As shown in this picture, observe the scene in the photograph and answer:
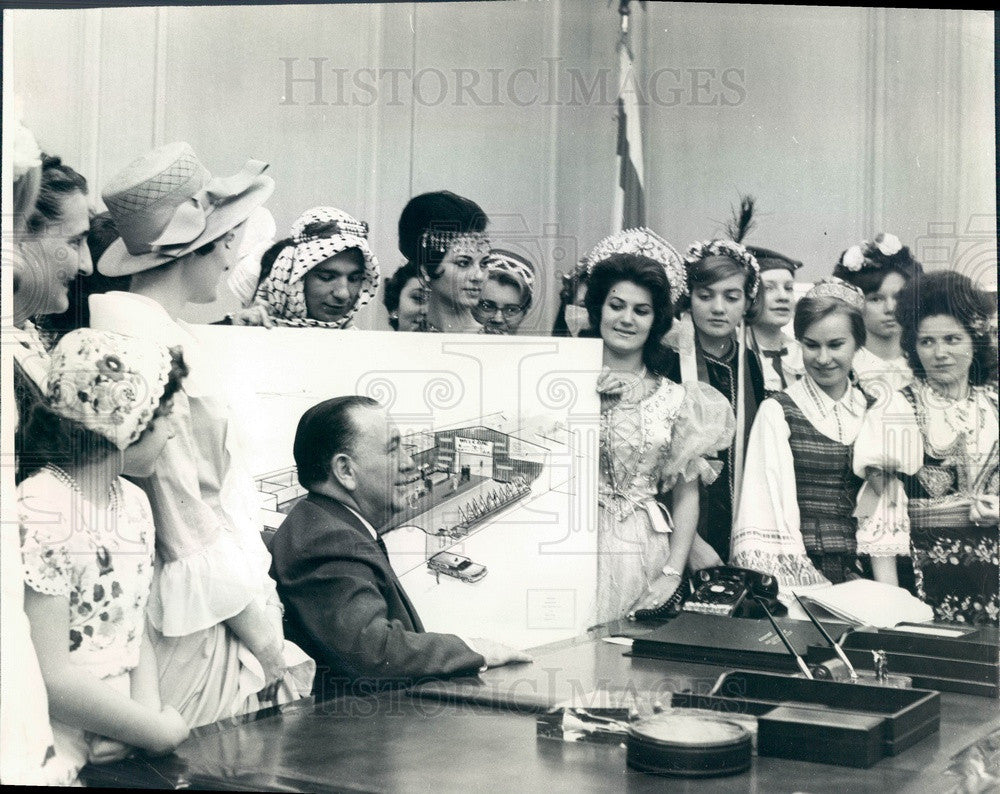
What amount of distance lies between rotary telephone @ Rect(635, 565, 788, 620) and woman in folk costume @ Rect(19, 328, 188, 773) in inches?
60.1

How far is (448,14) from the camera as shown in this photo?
3.53 metres

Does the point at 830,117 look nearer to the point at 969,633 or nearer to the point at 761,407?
the point at 761,407

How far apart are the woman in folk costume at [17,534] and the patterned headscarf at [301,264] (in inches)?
21.7

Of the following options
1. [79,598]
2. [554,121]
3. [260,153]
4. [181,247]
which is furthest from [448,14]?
[79,598]

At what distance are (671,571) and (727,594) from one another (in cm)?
18

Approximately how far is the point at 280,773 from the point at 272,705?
0.54 m

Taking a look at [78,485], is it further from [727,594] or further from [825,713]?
[825,713]

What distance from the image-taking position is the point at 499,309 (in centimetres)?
357

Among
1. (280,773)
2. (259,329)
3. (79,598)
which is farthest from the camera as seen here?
(259,329)

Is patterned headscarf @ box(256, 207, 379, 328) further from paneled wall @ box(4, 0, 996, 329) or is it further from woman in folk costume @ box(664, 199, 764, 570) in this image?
woman in folk costume @ box(664, 199, 764, 570)

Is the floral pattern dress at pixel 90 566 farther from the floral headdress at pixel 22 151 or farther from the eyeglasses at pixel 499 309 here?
the eyeglasses at pixel 499 309

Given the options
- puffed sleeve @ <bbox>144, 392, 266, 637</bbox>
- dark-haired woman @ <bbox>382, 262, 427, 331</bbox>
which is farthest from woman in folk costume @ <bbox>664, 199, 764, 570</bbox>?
puffed sleeve @ <bbox>144, 392, 266, 637</bbox>

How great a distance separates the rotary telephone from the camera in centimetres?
356

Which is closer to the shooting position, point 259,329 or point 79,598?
point 79,598
